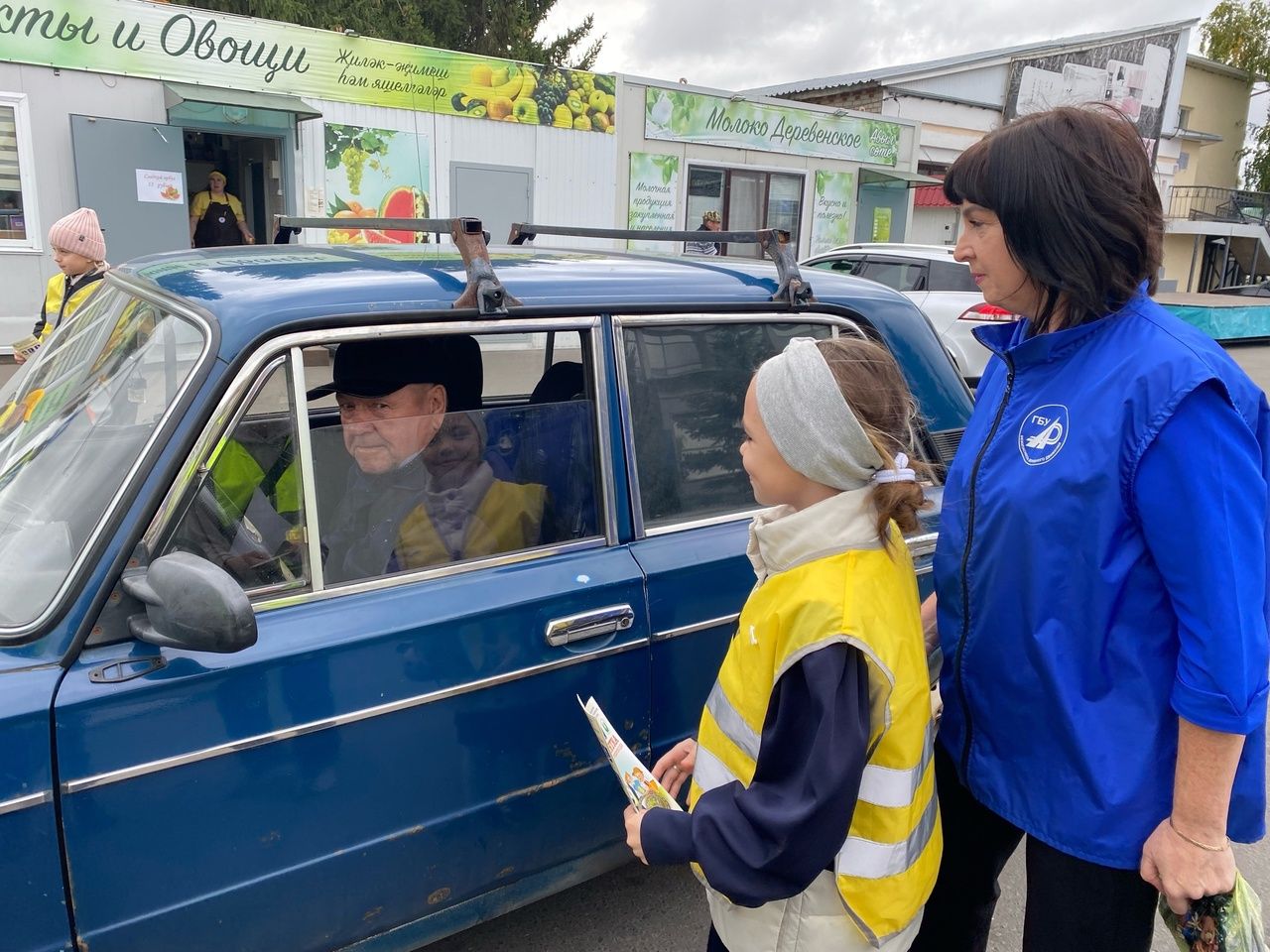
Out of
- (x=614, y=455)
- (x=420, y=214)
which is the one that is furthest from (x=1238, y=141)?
(x=614, y=455)

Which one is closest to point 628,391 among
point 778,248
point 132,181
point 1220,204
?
point 778,248

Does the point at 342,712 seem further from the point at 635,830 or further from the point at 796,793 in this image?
the point at 796,793

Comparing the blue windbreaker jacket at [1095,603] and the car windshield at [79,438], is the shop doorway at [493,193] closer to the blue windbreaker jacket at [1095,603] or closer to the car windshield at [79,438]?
the car windshield at [79,438]

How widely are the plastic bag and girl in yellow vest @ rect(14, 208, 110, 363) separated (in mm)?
5183

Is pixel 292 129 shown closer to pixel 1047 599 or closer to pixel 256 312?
pixel 256 312

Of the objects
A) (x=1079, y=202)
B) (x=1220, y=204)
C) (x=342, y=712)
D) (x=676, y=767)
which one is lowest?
(x=676, y=767)

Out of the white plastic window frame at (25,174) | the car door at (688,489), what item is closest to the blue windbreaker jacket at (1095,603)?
the car door at (688,489)

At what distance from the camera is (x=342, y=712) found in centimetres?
182

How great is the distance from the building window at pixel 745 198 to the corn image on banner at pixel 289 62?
243 centimetres

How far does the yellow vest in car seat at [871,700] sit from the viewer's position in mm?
1394

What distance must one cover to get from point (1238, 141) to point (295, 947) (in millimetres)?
41949

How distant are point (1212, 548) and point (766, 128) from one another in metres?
16.3

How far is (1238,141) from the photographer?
34344 millimetres

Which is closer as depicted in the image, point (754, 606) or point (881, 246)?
point (754, 606)
